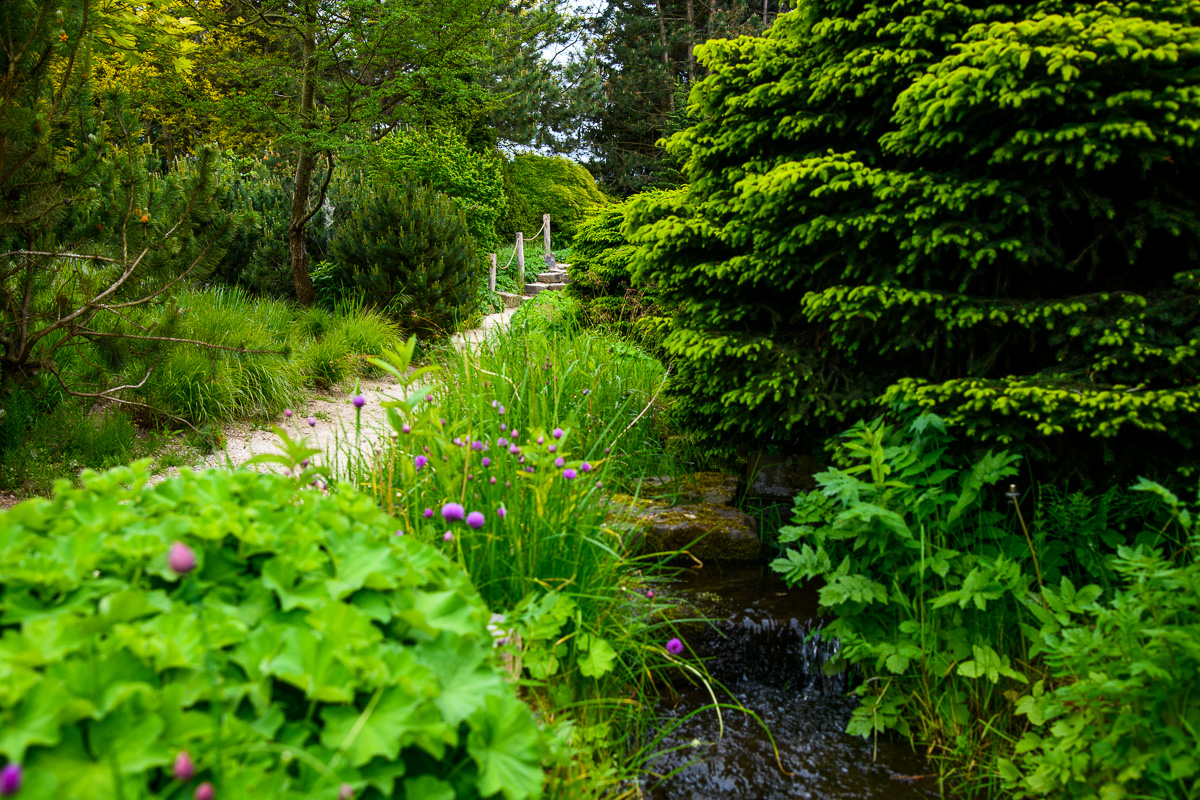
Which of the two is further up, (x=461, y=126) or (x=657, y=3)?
(x=657, y=3)

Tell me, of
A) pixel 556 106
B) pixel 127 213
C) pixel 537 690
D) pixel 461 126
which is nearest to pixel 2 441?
pixel 127 213

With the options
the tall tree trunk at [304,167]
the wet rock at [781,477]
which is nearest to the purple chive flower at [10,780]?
the wet rock at [781,477]

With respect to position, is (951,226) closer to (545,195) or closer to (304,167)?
(304,167)

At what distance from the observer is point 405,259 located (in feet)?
28.0

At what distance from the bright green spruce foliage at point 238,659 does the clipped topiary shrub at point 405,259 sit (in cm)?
718

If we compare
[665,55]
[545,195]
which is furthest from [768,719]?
[665,55]

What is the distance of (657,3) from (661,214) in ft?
91.3

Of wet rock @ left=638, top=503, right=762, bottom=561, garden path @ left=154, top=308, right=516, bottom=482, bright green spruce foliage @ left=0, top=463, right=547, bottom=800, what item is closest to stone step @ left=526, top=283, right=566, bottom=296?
garden path @ left=154, top=308, right=516, bottom=482

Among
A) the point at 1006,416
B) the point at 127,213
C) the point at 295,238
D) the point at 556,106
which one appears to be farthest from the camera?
the point at 556,106

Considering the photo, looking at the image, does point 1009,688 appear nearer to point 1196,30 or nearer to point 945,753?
point 945,753

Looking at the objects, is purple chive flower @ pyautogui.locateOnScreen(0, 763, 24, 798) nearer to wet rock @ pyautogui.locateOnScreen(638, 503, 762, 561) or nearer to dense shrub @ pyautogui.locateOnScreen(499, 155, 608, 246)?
wet rock @ pyautogui.locateOnScreen(638, 503, 762, 561)

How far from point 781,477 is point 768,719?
1737 millimetres

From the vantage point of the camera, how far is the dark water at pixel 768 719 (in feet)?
7.63

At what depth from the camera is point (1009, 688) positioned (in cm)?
253
